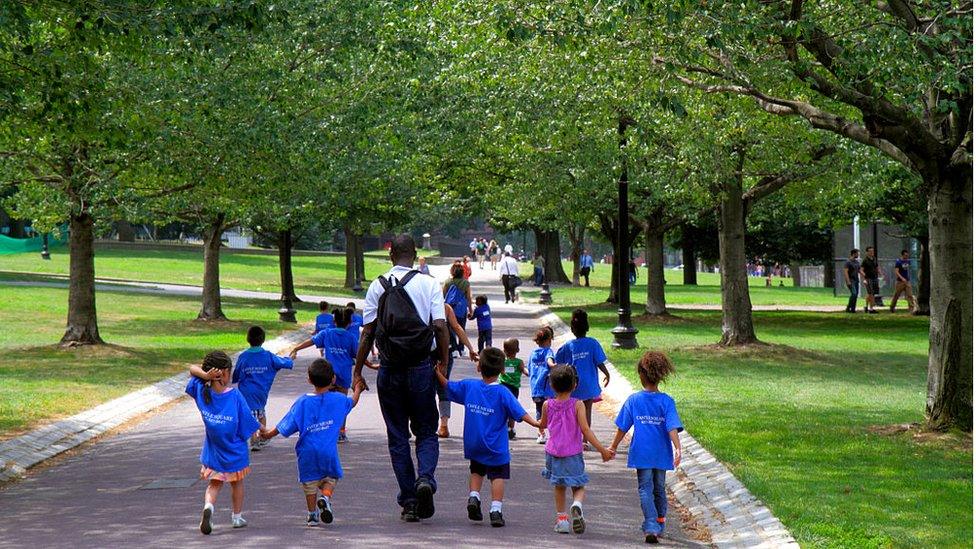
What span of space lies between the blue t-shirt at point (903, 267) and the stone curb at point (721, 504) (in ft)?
84.2

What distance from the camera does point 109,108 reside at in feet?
47.7

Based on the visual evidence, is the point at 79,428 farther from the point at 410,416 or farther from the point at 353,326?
the point at 410,416

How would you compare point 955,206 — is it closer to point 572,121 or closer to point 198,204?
point 572,121

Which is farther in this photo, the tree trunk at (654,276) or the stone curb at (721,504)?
the tree trunk at (654,276)

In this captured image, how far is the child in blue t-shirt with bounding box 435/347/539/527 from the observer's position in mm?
8672

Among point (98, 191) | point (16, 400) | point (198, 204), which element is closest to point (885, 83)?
point (16, 400)

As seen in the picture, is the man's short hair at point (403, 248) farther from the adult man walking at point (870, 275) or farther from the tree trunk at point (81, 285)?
the adult man walking at point (870, 275)

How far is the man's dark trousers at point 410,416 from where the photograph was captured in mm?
8703

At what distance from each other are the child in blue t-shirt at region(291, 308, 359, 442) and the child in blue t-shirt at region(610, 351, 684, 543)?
16.5ft

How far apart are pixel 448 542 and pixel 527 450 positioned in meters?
4.57

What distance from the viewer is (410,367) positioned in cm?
873

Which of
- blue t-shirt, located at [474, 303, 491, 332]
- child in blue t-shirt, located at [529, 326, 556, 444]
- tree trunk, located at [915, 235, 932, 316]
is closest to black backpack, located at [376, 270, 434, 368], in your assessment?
child in blue t-shirt, located at [529, 326, 556, 444]

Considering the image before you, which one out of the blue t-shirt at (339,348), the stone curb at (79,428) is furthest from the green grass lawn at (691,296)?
the blue t-shirt at (339,348)

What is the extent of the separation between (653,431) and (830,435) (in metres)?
5.20
